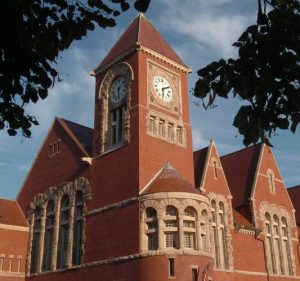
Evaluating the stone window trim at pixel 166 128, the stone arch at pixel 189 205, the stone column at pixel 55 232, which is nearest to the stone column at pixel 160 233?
the stone arch at pixel 189 205

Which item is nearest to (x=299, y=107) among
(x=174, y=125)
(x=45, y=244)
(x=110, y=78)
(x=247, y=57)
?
(x=247, y=57)

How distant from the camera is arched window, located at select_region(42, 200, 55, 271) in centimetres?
3569

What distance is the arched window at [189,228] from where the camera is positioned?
28.9 meters

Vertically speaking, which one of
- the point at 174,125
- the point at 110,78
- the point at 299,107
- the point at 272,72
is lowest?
the point at 299,107

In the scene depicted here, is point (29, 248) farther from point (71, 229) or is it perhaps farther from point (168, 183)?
point (168, 183)

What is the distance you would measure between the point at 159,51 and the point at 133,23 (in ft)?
15.2

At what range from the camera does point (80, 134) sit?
39.8 m

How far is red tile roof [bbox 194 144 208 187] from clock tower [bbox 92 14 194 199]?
1997 millimetres

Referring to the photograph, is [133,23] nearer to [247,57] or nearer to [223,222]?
[223,222]

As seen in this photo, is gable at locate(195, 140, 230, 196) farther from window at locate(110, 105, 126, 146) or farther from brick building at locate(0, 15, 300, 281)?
window at locate(110, 105, 126, 146)

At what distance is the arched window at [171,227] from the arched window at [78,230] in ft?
25.0

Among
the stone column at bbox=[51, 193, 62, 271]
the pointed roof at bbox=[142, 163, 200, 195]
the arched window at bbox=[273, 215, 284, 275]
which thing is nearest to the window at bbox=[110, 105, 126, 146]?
the pointed roof at bbox=[142, 163, 200, 195]

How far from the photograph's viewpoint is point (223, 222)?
35938mm

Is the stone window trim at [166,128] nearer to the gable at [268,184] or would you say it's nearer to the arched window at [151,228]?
the arched window at [151,228]
